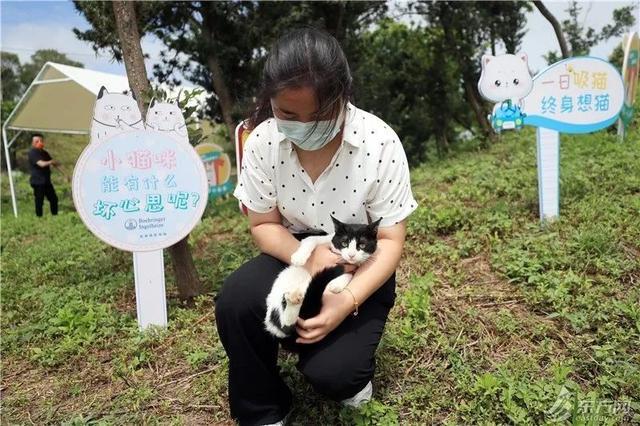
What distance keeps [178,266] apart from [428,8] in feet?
33.5

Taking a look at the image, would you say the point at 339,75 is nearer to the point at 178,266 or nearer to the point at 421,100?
the point at 178,266

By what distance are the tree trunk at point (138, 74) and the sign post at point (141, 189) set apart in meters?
0.26

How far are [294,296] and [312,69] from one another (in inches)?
28.1

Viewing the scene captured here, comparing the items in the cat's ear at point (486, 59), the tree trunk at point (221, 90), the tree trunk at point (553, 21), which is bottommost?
the cat's ear at point (486, 59)

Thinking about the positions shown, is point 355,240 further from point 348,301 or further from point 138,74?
point 138,74

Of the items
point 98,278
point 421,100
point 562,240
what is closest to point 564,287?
point 562,240

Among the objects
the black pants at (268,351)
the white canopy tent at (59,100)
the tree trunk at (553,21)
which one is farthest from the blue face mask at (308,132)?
the white canopy tent at (59,100)

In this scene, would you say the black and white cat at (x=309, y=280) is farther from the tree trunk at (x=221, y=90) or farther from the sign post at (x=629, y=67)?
the tree trunk at (x=221, y=90)

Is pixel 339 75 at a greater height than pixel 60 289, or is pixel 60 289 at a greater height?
pixel 339 75

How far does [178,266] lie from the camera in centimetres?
296

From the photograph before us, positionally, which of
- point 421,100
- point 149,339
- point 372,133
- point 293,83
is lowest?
point 149,339

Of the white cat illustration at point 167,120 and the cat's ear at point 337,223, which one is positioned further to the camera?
the white cat illustration at point 167,120

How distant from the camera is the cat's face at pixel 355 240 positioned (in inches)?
68.0

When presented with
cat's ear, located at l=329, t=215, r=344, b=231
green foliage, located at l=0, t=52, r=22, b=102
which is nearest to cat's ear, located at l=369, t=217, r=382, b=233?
cat's ear, located at l=329, t=215, r=344, b=231
